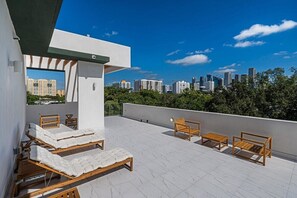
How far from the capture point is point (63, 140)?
4398 mm

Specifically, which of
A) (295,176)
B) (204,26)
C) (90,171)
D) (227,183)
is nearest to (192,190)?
(227,183)

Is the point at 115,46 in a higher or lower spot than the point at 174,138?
higher

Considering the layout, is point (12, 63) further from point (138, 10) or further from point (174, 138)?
point (138, 10)

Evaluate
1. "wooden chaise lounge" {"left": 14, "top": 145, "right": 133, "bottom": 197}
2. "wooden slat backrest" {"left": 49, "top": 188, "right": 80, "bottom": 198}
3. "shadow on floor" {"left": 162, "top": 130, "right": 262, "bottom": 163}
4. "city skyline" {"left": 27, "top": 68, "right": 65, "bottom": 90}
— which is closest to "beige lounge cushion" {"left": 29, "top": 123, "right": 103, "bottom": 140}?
"wooden chaise lounge" {"left": 14, "top": 145, "right": 133, "bottom": 197}

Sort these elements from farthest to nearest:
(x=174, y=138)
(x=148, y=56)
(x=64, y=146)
→ (x=148, y=56)
(x=174, y=138)
(x=64, y=146)

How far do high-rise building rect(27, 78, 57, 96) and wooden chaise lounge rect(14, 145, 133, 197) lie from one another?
8072mm

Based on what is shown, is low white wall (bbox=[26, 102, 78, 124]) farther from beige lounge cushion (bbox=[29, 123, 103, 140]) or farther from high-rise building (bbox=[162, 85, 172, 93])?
high-rise building (bbox=[162, 85, 172, 93])

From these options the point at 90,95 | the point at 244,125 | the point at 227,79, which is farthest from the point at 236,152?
the point at 227,79

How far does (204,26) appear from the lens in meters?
23.2

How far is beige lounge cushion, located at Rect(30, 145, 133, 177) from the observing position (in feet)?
8.27

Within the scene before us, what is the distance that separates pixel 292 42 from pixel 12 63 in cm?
2859

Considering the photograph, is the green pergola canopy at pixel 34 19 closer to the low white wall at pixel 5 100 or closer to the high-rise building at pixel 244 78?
the low white wall at pixel 5 100

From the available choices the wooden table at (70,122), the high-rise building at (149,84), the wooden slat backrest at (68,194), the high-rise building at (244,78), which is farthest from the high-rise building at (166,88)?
the wooden slat backrest at (68,194)

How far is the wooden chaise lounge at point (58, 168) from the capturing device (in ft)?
8.07
